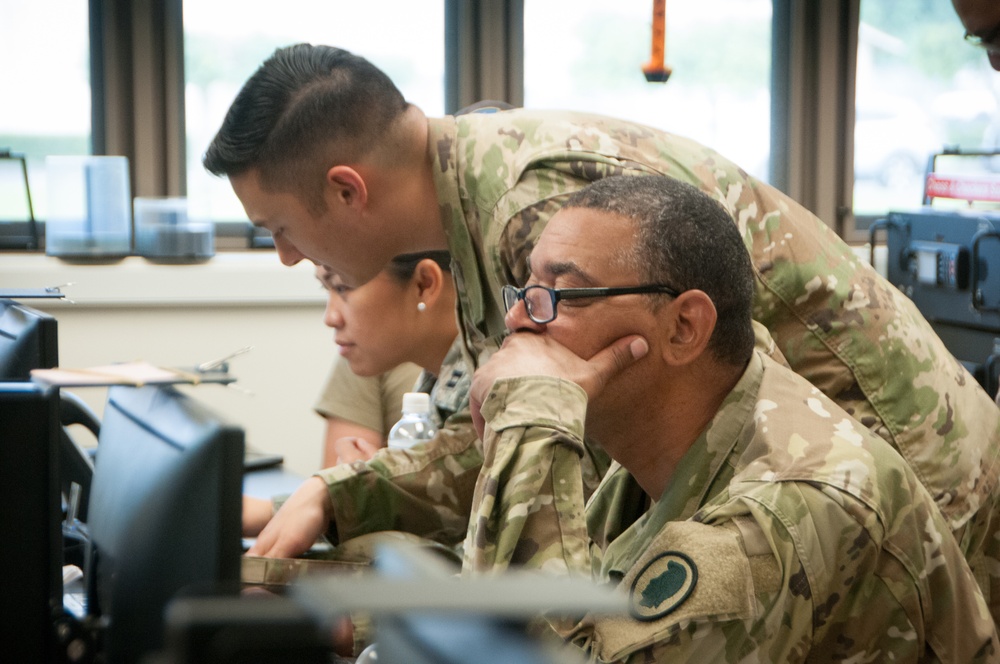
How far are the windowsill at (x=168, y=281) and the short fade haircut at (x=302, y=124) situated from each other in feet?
5.96

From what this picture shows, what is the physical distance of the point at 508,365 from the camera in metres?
1.20

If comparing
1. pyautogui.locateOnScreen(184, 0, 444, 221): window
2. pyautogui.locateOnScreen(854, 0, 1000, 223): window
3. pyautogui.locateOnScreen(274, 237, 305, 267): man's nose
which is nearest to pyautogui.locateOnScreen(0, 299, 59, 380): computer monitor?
pyautogui.locateOnScreen(274, 237, 305, 267): man's nose

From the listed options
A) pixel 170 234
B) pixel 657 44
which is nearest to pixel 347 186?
pixel 657 44

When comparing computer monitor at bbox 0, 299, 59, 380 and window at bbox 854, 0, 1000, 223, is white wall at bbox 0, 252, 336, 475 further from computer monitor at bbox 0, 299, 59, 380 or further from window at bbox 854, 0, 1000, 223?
window at bbox 854, 0, 1000, 223

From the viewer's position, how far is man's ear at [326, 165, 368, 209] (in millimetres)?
1587

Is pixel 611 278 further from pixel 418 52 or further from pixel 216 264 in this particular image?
pixel 418 52

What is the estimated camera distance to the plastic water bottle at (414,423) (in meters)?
1.97

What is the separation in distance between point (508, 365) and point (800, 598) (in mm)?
373

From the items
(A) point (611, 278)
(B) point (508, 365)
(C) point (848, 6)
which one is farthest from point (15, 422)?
(C) point (848, 6)

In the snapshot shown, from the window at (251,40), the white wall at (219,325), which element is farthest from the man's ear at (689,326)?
the window at (251,40)

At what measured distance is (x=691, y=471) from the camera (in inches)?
47.5

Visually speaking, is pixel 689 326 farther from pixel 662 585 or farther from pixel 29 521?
pixel 29 521

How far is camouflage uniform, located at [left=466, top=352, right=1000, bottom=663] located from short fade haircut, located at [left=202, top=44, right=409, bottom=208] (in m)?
0.56

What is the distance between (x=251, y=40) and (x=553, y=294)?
2.73m
